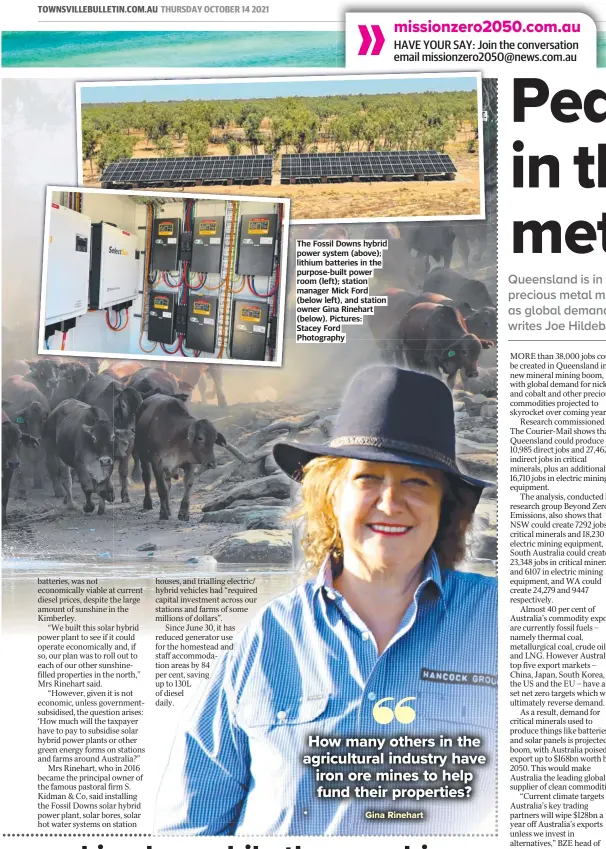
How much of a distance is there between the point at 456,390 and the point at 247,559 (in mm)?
1453

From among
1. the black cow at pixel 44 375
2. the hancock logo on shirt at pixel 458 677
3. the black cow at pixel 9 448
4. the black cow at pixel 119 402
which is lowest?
the hancock logo on shirt at pixel 458 677

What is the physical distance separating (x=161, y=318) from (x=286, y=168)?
1.08 m

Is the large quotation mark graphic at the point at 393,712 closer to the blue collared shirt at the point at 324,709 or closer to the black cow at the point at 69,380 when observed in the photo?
the blue collared shirt at the point at 324,709

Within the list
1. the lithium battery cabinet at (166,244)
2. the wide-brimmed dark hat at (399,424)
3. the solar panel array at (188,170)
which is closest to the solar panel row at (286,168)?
the solar panel array at (188,170)

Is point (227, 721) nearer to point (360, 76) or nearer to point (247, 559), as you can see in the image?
point (247, 559)

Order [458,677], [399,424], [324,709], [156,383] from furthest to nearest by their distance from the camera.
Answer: [156,383]
[458,677]
[324,709]
[399,424]

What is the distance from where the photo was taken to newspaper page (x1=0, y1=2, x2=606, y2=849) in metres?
5.07

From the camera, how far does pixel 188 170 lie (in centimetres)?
529

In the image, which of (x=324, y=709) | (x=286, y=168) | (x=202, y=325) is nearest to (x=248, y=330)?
(x=202, y=325)

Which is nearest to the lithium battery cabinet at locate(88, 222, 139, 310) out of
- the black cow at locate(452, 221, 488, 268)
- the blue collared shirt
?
the black cow at locate(452, 221, 488, 268)

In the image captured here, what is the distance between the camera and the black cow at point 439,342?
16.7 ft

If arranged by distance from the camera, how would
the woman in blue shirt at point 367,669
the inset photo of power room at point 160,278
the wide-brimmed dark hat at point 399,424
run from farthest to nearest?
the inset photo of power room at point 160,278
the woman in blue shirt at point 367,669
the wide-brimmed dark hat at point 399,424

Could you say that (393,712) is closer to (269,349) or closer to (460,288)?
(269,349)

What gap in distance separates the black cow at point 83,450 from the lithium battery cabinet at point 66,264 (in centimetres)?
52
